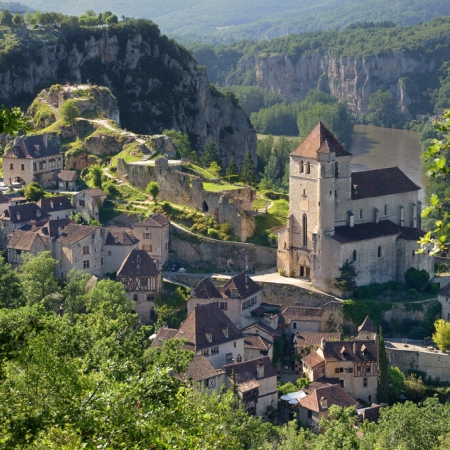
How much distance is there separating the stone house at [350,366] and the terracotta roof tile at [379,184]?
32.1 ft

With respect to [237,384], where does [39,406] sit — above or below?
above

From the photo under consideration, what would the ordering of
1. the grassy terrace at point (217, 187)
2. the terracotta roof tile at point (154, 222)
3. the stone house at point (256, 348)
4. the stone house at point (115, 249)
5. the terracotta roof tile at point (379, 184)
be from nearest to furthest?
the stone house at point (256, 348), the stone house at point (115, 249), the terracotta roof tile at point (154, 222), the terracotta roof tile at point (379, 184), the grassy terrace at point (217, 187)

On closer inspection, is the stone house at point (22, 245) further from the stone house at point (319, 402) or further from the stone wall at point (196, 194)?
the stone house at point (319, 402)

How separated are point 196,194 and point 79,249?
8.86 metres

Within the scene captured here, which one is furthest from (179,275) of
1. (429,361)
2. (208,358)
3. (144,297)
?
(429,361)

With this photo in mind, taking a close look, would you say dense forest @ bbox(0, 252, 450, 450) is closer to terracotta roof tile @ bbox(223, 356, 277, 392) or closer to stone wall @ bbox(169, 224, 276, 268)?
terracotta roof tile @ bbox(223, 356, 277, 392)

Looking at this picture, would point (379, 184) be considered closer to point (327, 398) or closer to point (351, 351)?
point (351, 351)

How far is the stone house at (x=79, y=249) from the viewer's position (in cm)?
5516

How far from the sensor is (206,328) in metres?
49.5

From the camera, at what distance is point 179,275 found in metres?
57.2

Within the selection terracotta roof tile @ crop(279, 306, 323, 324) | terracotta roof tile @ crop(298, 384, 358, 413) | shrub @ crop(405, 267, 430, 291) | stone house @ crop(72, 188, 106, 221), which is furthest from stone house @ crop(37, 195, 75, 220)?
terracotta roof tile @ crop(298, 384, 358, 413)

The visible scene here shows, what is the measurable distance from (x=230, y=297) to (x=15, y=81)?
42779 millimetres

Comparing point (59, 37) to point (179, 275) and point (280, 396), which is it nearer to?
point (179, 275)

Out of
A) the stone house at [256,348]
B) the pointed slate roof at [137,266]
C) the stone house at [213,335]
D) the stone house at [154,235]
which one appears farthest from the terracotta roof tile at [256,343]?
the stone house at [154,235]
